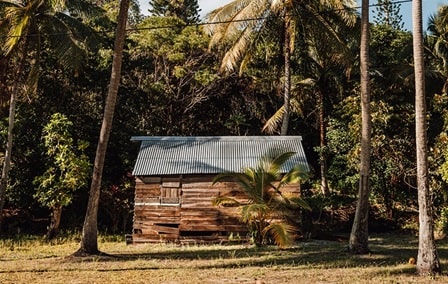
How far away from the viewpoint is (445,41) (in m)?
20.2

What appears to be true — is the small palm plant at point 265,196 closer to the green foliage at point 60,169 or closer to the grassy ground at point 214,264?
the grassy ground at point 214,264

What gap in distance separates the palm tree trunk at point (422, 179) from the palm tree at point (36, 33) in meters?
9.27

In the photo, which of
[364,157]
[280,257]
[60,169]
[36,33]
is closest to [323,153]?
[364,157]

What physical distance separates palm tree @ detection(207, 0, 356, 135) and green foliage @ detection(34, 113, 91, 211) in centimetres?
635

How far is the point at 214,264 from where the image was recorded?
10688mm

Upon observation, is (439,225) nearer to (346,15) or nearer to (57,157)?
(346,15)

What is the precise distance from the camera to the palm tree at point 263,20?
18094 mm

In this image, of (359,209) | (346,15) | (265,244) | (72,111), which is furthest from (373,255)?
(72,111)

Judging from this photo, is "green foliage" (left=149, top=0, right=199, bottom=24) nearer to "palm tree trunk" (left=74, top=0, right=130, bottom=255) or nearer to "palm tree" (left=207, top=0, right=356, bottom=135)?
"palm tree" (left=207, top=0, right=356, bottom=135)

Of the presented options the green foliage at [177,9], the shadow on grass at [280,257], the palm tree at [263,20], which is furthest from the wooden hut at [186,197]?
the green foliage at [177,9]

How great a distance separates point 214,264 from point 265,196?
4.11m

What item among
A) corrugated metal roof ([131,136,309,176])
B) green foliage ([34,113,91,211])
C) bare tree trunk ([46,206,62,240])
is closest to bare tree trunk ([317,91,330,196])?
corrugated metal roof ([131,136,309,176])

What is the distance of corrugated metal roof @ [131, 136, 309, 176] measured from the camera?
51.6 ft

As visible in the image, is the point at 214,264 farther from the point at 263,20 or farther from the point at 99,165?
the point at 263,20
